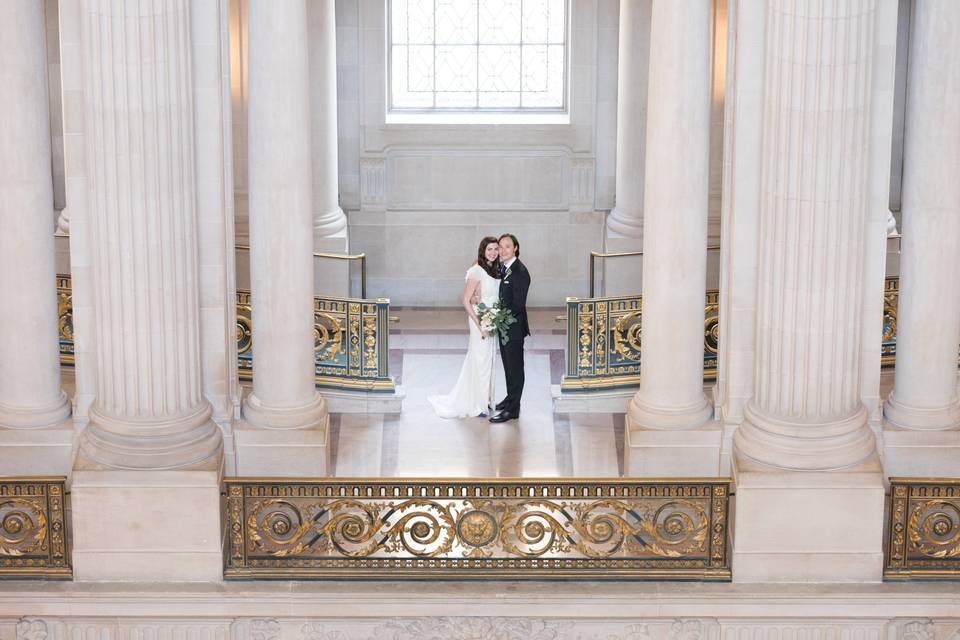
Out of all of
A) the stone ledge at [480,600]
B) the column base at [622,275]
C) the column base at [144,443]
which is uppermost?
the column base at [622,275]

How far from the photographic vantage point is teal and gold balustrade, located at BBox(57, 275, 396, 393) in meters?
16.9

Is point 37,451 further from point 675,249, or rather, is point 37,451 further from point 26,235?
point 675,249

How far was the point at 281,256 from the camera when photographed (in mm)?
14117

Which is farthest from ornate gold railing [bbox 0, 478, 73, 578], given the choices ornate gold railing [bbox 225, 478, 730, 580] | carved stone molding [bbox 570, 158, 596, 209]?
carved stone molding [bbox 570, 158, 596, 209]

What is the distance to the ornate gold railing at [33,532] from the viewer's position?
529 inches

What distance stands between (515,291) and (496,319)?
0.33 meters

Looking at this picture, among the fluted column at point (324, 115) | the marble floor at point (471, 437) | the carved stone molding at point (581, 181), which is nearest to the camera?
the marble floor at point (471, 437)

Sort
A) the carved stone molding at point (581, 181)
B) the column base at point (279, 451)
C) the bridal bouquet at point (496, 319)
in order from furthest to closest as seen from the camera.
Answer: the carved stone molding at point (581, 181), the bridal bouquet at point (496, 319), the column base at point (279, 451)

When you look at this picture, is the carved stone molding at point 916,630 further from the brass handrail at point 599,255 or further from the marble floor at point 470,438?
the brass handrail at point 599,255

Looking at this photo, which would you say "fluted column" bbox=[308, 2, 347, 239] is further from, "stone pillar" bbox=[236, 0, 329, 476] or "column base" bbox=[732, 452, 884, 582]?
"column base" bbox=[732, 452, 884, 582]

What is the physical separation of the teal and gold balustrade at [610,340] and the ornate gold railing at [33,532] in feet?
Result: 18.7

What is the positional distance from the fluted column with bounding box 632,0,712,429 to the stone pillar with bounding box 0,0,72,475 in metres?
4.87

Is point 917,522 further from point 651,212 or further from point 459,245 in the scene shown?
point 459,245

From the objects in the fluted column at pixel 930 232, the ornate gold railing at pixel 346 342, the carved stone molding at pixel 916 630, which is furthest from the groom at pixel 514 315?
the carved stone molding at pixel 916 630
